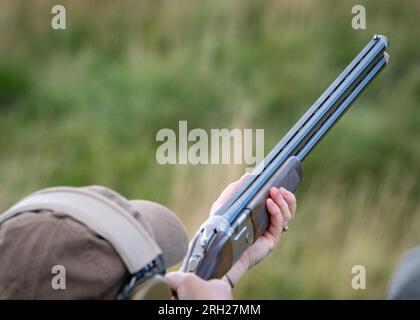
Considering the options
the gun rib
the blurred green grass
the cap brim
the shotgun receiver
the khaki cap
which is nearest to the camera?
the khaki cap

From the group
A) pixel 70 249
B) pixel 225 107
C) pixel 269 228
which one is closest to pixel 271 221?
pixel 269 228

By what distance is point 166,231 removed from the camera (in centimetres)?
203

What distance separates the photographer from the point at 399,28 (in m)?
8.27

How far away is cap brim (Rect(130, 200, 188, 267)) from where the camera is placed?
6.60 feet

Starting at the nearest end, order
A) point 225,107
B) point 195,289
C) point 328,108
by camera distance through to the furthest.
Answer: point 195,289 < point 328,108 < point 225,107

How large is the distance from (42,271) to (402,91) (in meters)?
6.24

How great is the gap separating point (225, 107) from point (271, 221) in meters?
4.73

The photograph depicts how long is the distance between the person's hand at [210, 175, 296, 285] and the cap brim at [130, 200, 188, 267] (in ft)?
1.84

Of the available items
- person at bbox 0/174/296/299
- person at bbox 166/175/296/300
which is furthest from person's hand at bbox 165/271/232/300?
person at bbox 166/175/296/300

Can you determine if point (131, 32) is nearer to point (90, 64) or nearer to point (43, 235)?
point (90, 64)

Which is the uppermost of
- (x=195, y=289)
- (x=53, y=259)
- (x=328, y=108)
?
(x=328, y=108)

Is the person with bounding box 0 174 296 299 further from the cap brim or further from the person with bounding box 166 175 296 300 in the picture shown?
the person with bounding box 166 175 296 300

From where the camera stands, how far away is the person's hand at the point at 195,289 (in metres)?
2.02

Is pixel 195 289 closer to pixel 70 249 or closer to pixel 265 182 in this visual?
pixel 70 249
